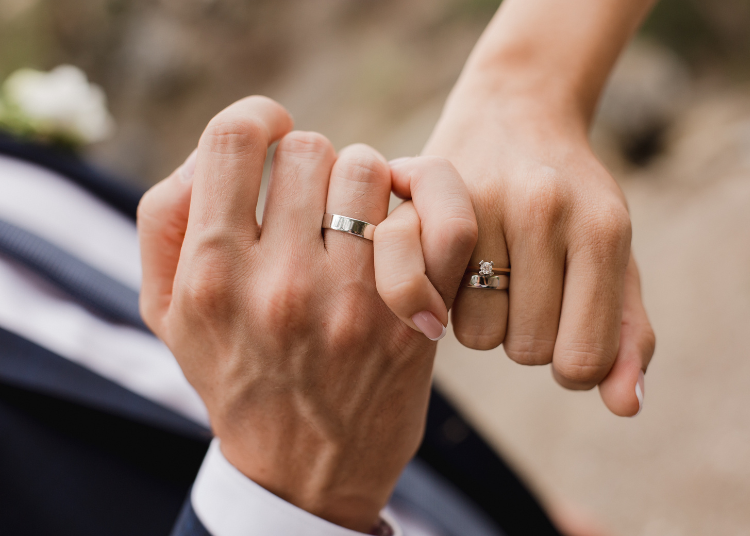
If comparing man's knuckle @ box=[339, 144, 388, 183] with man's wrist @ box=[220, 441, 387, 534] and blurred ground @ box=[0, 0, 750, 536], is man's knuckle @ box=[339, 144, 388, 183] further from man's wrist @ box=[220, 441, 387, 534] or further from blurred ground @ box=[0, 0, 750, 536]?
blurred ground @ box=[0, 0, 750, 536]

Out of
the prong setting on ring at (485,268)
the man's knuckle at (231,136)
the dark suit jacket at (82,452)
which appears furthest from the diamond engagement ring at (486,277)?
→ the dark suit jacket at (82,452)

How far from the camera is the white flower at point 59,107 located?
1743 millimetres

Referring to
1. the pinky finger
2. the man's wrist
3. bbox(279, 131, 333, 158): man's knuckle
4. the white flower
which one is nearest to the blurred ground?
the man's wrist

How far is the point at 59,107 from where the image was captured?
1.76 meters

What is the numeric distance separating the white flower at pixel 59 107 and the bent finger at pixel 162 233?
1321mm

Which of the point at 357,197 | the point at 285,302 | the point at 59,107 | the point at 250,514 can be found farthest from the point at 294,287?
the point at 59,107

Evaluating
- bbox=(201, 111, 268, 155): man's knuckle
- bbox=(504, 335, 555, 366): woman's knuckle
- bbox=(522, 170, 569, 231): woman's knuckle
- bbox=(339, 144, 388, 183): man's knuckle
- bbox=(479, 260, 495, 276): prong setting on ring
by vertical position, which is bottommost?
bbox=(504, 335, 555, 366): woman's knuckle

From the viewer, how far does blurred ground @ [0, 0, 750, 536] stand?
2160 millimetres

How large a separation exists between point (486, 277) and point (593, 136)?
11.7 ft

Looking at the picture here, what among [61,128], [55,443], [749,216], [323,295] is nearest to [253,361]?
[323,295]

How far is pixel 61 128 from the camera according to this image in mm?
1741

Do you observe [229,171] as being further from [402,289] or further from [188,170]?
[402,289]

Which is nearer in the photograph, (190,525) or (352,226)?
(352,226)

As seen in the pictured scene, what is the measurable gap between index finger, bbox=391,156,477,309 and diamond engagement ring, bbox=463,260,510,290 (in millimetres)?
27
